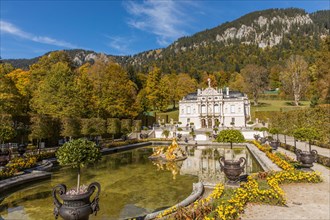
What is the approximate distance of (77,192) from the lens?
645 centimetres

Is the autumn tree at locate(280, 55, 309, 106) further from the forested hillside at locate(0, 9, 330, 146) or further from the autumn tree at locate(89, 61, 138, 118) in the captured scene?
the autumn tree at locate(89, 61, 138, 118)

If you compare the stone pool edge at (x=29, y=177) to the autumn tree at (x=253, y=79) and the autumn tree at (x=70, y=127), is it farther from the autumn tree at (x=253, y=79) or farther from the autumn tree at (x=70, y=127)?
the autumn tree at (x=253, y=79)

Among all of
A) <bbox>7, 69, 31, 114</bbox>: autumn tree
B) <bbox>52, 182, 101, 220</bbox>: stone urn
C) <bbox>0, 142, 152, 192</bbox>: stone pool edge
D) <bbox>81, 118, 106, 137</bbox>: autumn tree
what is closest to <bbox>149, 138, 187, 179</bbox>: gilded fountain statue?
<bbox>0, 142, 152, 192</bbox>: stone pool edge

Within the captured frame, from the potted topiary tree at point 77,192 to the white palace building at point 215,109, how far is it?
47.6m

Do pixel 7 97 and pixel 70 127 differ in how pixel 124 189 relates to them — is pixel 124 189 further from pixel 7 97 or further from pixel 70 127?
pixel 7 97

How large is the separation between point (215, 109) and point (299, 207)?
1931 inches

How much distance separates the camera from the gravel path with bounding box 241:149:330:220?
6.88m

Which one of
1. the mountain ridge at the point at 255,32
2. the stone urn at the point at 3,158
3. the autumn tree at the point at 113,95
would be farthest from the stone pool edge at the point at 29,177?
the mountain ridge at the point at 255,32

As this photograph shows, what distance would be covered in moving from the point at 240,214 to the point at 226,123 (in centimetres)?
4966

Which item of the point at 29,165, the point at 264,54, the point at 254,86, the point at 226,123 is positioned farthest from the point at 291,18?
the point at 29,165

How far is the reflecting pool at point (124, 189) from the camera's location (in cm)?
898

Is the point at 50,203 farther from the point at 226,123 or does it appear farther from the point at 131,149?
the point at 226,123

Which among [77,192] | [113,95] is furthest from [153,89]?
[77,192]

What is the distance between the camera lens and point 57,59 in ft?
157
